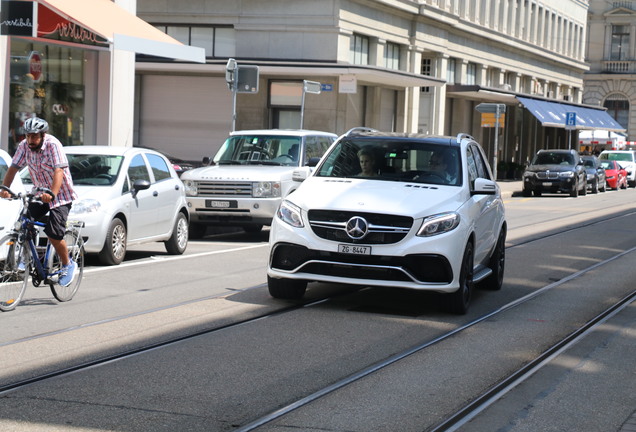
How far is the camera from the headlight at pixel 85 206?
14.0 metres

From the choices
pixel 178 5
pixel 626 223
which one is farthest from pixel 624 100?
pixel 626 223

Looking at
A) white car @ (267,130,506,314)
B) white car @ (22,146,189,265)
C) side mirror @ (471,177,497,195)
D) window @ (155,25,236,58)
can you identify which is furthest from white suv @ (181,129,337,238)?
window @ (155,25,236,58)

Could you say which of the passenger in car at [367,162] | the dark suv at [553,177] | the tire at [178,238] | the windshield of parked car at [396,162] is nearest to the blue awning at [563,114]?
the dark suv at [553,177]

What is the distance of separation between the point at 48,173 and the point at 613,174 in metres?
43.8

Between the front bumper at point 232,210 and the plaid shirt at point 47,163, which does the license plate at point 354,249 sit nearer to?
the plaid shirt at point 47,163

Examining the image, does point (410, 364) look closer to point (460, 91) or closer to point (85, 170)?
point (85, 170)

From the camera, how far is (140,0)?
41.6 metres

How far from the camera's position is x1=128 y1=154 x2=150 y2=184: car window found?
49.5 ft

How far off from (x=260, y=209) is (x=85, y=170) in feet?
13.3

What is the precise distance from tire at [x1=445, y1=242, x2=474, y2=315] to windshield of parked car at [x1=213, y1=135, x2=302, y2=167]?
29.2 ft

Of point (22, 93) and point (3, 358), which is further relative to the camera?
point (22, 93)

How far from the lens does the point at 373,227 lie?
10398 mm

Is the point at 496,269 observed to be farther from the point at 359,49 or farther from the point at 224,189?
the point at 359,49

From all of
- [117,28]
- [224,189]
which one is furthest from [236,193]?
[117,28]
